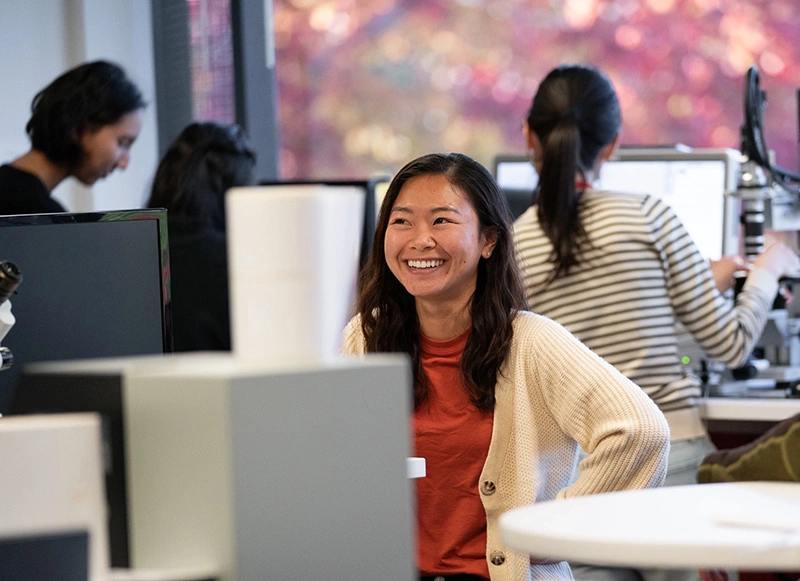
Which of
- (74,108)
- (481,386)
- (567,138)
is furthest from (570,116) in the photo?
(74,108)

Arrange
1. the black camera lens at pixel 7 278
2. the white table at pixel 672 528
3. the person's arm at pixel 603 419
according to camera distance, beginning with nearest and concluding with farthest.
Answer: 1. the white table at pixel 672 528
2. the black camera lens at pixel 7 278
3. the person's arm at pixel 603 419

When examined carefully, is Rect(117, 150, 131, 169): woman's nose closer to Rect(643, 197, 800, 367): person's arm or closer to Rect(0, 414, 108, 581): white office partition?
Rect(643, 197, 800, 367): person's arm

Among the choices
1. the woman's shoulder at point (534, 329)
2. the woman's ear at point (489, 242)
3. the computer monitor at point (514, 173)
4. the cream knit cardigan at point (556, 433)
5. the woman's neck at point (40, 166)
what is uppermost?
the woman's neck at point (40, 166)

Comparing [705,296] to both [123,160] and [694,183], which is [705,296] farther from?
[123,160]

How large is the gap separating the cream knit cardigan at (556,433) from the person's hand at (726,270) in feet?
3.17

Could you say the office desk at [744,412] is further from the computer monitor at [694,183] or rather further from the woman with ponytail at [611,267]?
the computer monitor at [694,183]

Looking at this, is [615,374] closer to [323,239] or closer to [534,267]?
[534,267]

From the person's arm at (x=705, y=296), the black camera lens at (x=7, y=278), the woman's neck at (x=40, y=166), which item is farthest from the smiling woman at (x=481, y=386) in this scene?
the woman's neck at (x=40, y=166)

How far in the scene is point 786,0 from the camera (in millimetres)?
5949

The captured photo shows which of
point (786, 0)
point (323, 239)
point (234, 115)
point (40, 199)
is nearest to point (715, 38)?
point (786, 0)

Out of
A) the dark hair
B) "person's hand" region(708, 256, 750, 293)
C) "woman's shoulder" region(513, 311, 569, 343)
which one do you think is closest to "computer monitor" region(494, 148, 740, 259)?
"person's hand" region(708, 256, 750, 293)

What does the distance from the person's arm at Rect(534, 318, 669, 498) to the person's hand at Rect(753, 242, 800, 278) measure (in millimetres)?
976

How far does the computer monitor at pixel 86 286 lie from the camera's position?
1.98m

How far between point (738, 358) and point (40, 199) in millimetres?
1640
